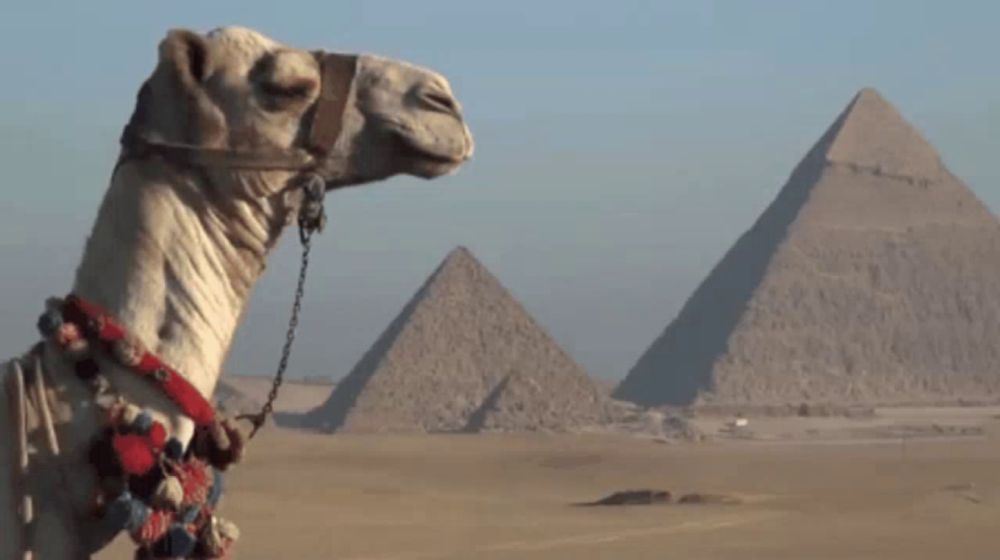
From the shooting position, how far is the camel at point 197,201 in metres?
2.93

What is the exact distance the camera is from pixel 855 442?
85938mm

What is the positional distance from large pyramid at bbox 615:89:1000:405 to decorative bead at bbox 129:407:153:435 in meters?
144

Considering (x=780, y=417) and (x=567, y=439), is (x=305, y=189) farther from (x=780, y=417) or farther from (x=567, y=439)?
(x=780, y=417)

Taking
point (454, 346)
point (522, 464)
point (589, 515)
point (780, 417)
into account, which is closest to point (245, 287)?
point (589, 515)

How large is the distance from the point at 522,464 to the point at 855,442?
22.3m

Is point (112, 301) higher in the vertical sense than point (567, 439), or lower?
higher

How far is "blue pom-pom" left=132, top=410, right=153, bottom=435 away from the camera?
2.89m

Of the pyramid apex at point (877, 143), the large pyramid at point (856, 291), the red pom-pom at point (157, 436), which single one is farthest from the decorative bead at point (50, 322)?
the pyramid apex at point (877, 143)

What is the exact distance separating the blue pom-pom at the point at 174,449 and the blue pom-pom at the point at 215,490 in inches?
4.2

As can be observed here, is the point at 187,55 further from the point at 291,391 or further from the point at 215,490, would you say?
the point at 291,391

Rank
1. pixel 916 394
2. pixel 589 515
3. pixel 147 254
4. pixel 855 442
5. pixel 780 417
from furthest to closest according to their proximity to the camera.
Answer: pixel 916 394
pixel 780 417
pixel 855 442
pixel 589 515
pixel 147 254

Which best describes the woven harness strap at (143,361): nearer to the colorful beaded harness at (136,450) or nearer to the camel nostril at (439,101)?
the colorful beaded harness at (136,450)

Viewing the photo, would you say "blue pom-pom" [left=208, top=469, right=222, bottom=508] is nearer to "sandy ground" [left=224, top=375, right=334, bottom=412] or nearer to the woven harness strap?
the woven harness strap

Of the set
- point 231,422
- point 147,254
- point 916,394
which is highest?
point 147,254
